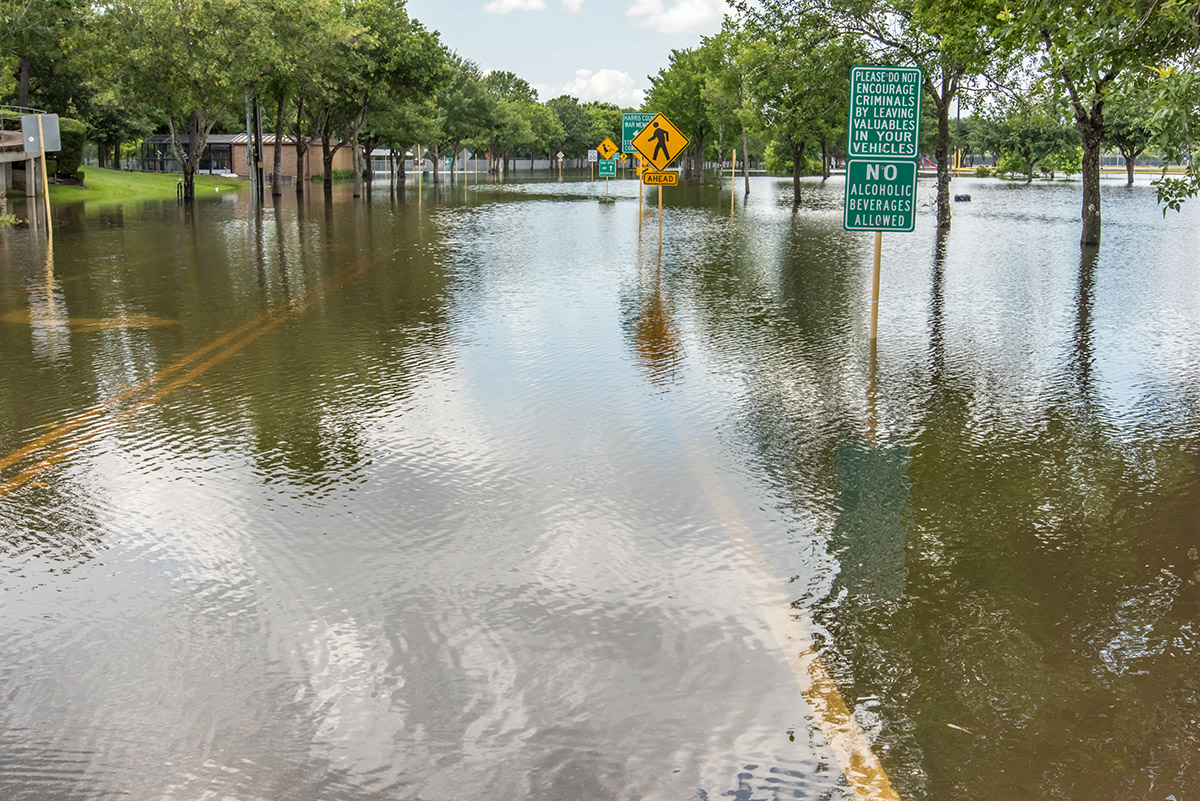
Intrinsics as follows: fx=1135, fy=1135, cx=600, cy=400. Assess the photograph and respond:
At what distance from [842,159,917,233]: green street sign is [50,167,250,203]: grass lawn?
4162cm

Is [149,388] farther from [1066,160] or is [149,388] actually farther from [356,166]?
[1066,160]

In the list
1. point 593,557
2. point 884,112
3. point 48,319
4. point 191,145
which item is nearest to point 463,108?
point 191,145

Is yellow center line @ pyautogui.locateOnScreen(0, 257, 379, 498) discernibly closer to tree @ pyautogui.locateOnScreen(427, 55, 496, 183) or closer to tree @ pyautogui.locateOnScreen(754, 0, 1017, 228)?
tree @ pyautogui.locateOnScreen(754, 0, 1017, 228)

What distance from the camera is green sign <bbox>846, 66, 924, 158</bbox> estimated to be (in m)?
11.1

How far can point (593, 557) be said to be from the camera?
5.64m

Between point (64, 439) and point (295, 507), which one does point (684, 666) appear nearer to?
point (295, 507)

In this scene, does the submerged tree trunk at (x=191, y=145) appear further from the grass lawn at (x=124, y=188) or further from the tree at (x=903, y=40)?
the tree at (x=903, y=40)

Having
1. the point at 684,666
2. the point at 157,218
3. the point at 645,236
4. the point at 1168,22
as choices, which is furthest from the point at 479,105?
the point at 684,666

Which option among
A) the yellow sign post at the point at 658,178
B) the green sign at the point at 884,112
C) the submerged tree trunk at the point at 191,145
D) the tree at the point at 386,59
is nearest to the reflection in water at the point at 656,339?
the green sign at the point at 884,112

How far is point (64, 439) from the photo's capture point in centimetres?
784

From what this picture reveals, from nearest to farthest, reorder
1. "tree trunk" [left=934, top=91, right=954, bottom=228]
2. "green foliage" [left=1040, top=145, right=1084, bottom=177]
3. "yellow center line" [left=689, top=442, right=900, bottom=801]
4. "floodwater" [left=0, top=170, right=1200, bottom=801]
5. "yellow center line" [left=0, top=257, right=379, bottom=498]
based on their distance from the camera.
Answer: "yellow center line" [left=689, top=442, right=900, bottom=801]
"floodwater" [left=0, top=170, right=1200, bottom=801]
"yellow center line" [left=0, top=257, right=379, bottom=498]
"tree trunk" [left=934, top=91, right=954, bottom=228]
"green foliage" [left=1040, top=145, right=1084, bottom=177]

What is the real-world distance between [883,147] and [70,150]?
51.6 m

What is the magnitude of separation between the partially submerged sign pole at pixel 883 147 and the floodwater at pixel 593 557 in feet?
4.66

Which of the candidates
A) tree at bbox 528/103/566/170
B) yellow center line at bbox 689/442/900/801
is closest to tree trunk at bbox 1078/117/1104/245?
yellow center line at bbox 689/442/900/801
